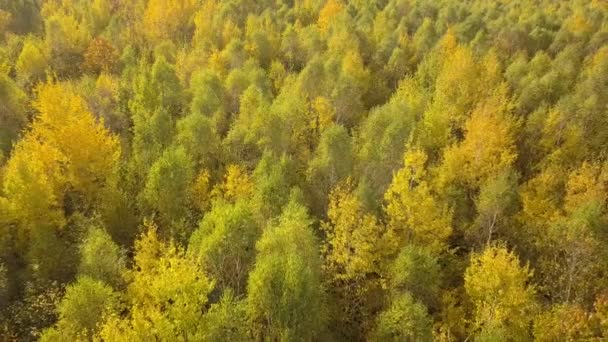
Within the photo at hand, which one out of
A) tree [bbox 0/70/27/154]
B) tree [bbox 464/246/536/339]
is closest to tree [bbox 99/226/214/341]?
tree [bbox 464/246/536/339]

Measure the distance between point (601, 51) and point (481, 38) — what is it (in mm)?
18844

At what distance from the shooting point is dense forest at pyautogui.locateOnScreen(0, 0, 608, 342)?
40062 mm

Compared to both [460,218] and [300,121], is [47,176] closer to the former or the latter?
[300,121]

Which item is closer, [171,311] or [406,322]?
[171,311]

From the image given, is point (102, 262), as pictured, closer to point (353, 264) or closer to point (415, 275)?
point (353, 264)

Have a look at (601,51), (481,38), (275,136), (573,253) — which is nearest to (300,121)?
(275,136)

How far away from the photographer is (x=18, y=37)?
9662 centimetres

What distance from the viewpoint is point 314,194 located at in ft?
190

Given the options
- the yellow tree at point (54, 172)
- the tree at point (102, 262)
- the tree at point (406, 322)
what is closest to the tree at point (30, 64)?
the yellow tree at point (54, 172)

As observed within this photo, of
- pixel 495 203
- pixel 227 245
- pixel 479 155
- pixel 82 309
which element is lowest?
pixel 495 203

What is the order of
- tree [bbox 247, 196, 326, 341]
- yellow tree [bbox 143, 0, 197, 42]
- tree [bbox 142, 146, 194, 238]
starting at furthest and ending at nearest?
yellow tree [bbox 143, 0, 197, 42], tree [bbox 142, 146, 194, 238], tree [bbox 247, 196, 326, 341]

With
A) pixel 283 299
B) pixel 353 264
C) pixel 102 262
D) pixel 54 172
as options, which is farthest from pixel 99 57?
pixel 283 299

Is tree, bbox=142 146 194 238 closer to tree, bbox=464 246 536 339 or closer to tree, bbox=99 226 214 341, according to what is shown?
tree, bbox=99 226 214 341

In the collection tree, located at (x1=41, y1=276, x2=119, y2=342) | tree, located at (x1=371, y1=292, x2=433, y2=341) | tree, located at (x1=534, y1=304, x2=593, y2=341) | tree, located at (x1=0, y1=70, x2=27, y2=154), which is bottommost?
tree, located at (x1=534, y1=304, x2=593, y2=341)
